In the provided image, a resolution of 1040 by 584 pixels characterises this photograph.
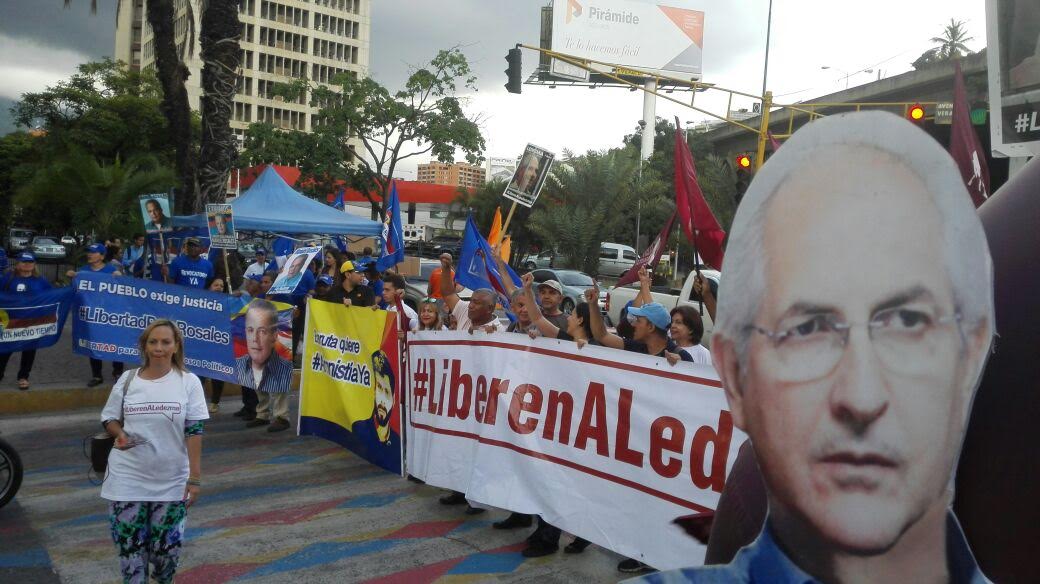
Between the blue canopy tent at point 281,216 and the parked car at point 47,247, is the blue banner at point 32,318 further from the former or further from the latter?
the parked car at point 47,247

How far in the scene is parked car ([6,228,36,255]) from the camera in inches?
1835

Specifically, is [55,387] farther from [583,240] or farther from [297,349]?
[583,240]

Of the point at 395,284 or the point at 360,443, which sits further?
the point at 395,284

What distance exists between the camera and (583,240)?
38156mm

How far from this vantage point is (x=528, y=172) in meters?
8.33

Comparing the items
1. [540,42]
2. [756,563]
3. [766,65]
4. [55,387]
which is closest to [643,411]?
[756,563]

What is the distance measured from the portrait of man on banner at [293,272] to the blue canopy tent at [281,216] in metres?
4.25

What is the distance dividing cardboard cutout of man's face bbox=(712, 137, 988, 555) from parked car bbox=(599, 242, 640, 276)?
39.1 meters

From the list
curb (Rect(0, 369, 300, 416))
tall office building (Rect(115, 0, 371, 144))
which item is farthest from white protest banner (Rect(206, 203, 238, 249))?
tall office building (Rect(115, 0, 371, 144))

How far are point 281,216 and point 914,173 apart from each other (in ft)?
50.9

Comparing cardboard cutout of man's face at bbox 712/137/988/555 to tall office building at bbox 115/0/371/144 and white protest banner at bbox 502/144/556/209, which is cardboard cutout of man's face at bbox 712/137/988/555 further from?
tall office building at bbox 115/0/371/144

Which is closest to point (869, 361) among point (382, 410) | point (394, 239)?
point (382, 410)

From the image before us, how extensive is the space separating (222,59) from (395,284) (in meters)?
7.91

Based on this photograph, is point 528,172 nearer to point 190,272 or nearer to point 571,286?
point 190,272
